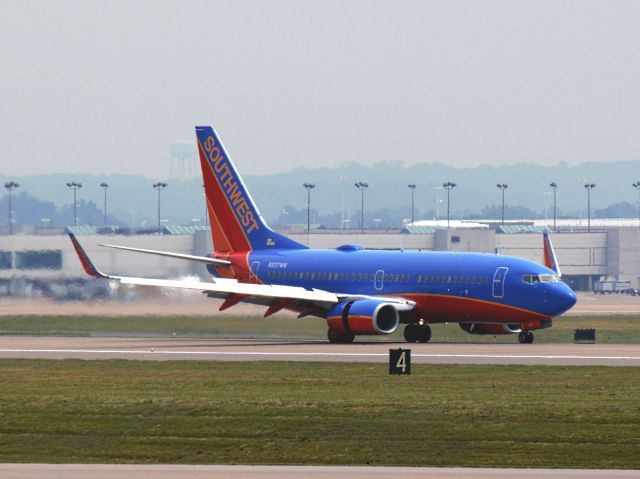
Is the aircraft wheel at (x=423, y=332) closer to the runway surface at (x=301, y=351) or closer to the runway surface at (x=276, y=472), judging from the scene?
the runway surface at (x=301, y=351)

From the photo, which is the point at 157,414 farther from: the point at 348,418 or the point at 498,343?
the point at 498,343

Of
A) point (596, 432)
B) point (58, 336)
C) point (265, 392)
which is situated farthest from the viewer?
point (58, 336)

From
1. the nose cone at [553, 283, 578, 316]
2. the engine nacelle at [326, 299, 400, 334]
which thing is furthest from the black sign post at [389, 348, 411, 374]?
the nose cone at [553, 283, 578, 316]

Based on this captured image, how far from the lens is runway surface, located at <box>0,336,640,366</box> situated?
187ft

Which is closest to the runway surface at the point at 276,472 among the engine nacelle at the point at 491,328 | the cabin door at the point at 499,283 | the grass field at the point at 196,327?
the cabin door at the point at 499,283

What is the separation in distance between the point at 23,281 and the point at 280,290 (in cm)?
1499

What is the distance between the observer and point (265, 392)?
4250cm

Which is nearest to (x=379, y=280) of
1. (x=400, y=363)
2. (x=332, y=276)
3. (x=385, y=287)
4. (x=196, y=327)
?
(x=385, y=287)

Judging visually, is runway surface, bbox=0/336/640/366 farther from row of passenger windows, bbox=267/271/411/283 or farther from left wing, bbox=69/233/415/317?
row of passenger windows, bbox=267/271/411/283

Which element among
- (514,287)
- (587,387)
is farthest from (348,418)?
(514,287)

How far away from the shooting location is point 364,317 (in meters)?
67.9

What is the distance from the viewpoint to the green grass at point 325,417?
30.6 meters

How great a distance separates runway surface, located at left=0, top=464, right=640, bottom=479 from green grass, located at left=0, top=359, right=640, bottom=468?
4.48ft

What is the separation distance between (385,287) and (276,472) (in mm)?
44399
